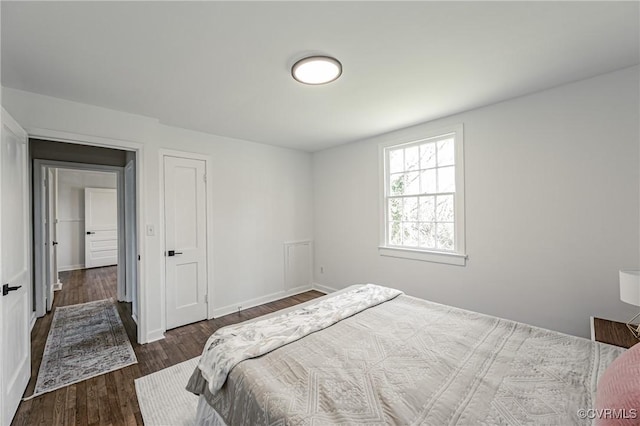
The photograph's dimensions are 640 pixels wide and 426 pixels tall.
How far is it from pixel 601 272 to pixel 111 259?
9.39 metres

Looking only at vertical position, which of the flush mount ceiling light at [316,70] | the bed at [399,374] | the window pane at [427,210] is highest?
the flush mount ceiling light at [316,70]

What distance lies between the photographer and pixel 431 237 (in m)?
3.33

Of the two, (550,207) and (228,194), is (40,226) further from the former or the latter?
(550,207)

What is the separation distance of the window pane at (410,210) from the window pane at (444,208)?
290 millimetres

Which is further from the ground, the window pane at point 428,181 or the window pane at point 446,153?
the window pane at point 446,153

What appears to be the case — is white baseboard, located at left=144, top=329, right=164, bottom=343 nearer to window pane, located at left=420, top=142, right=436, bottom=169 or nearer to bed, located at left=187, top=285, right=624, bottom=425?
bed, located at left=187, top=285, right=624, bottom=425

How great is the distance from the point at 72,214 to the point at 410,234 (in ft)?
26.9

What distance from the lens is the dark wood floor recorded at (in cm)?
183

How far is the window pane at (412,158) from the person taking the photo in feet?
11.4

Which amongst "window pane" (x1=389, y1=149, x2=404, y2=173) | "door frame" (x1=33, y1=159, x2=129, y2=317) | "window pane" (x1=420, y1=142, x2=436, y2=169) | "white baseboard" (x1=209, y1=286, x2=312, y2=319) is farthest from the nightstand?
"door frame" (x1=33, y1=159, x2=129, y2=317)

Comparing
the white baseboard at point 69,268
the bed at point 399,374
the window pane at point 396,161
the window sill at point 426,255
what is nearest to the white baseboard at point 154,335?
the bed at point 399,374

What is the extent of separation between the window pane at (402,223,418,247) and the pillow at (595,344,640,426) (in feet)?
8.26

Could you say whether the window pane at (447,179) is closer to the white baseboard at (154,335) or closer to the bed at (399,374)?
the bed at (399,374)

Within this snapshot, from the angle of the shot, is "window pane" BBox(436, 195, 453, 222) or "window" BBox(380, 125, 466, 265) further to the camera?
"window pane" BBox(436, 195, 453, 222)
